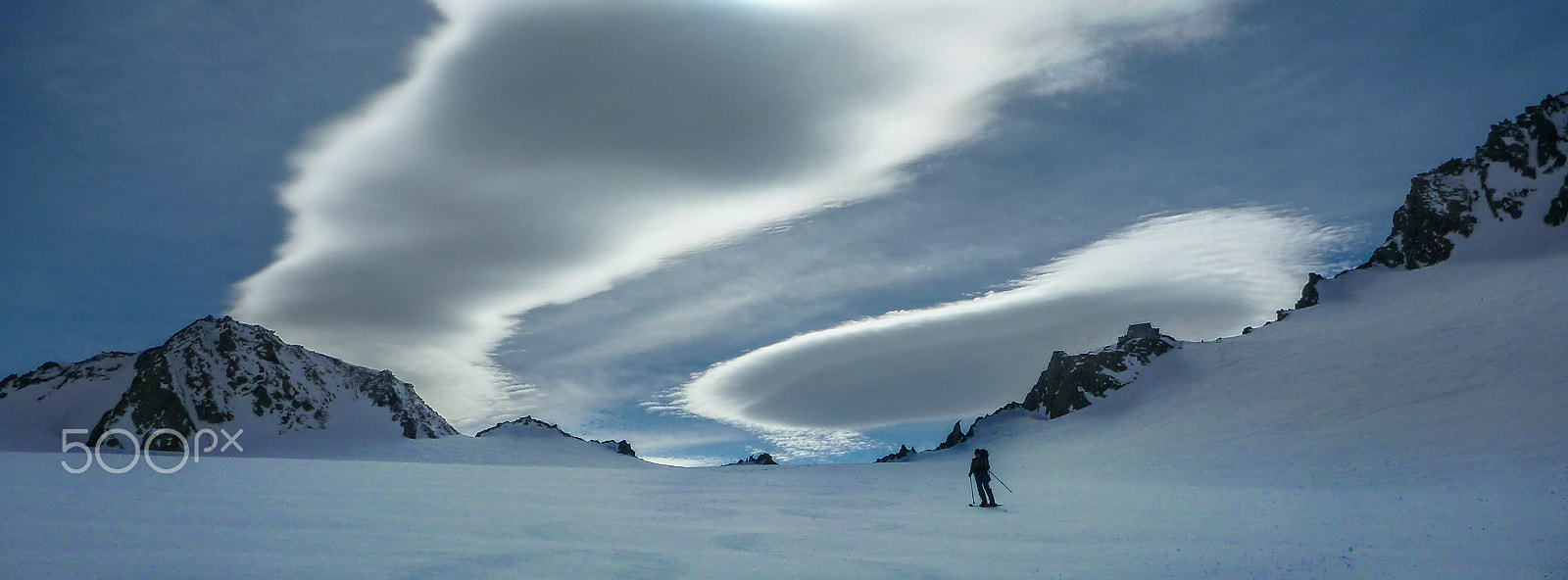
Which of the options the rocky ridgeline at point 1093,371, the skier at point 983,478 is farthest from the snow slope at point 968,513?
the rocky ridgeline at point 1093,371

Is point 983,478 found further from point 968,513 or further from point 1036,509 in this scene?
point 968,513

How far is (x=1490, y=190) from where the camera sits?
7131cm

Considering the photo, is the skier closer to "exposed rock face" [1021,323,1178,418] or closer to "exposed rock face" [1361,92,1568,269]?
"exposed rock face" [1021,323,1178,418]

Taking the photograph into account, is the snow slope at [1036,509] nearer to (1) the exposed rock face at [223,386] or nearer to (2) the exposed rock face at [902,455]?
(2) the exposed rock face at [902,455]

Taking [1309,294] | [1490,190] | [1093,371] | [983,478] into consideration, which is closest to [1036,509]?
[983,478]

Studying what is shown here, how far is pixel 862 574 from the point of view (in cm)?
913

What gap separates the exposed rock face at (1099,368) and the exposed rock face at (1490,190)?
24347 millimetres

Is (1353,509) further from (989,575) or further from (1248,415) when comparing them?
(1248,415)

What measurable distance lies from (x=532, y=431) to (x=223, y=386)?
38.0m

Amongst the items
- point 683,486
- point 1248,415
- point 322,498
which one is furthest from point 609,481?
point 1248,415

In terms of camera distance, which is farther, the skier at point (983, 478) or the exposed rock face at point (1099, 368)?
the exposed rock face at point (1099, 368)

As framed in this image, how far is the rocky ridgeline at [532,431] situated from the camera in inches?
3782

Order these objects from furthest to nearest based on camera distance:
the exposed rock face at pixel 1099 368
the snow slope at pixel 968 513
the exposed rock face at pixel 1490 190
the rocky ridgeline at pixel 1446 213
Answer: the exposed rock face at pixel 1490 190
the rocky ridgeline at pixel 1446 213
the exposed rock face at pixel 1099 368
the snow slope at pixel 968 513

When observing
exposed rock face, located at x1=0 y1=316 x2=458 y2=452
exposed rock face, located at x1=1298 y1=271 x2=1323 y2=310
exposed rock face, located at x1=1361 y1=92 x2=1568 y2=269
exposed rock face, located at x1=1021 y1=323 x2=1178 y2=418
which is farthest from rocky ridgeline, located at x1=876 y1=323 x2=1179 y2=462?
exposed rock face, located at x1=0 y1=316 x2=458 y2=452
